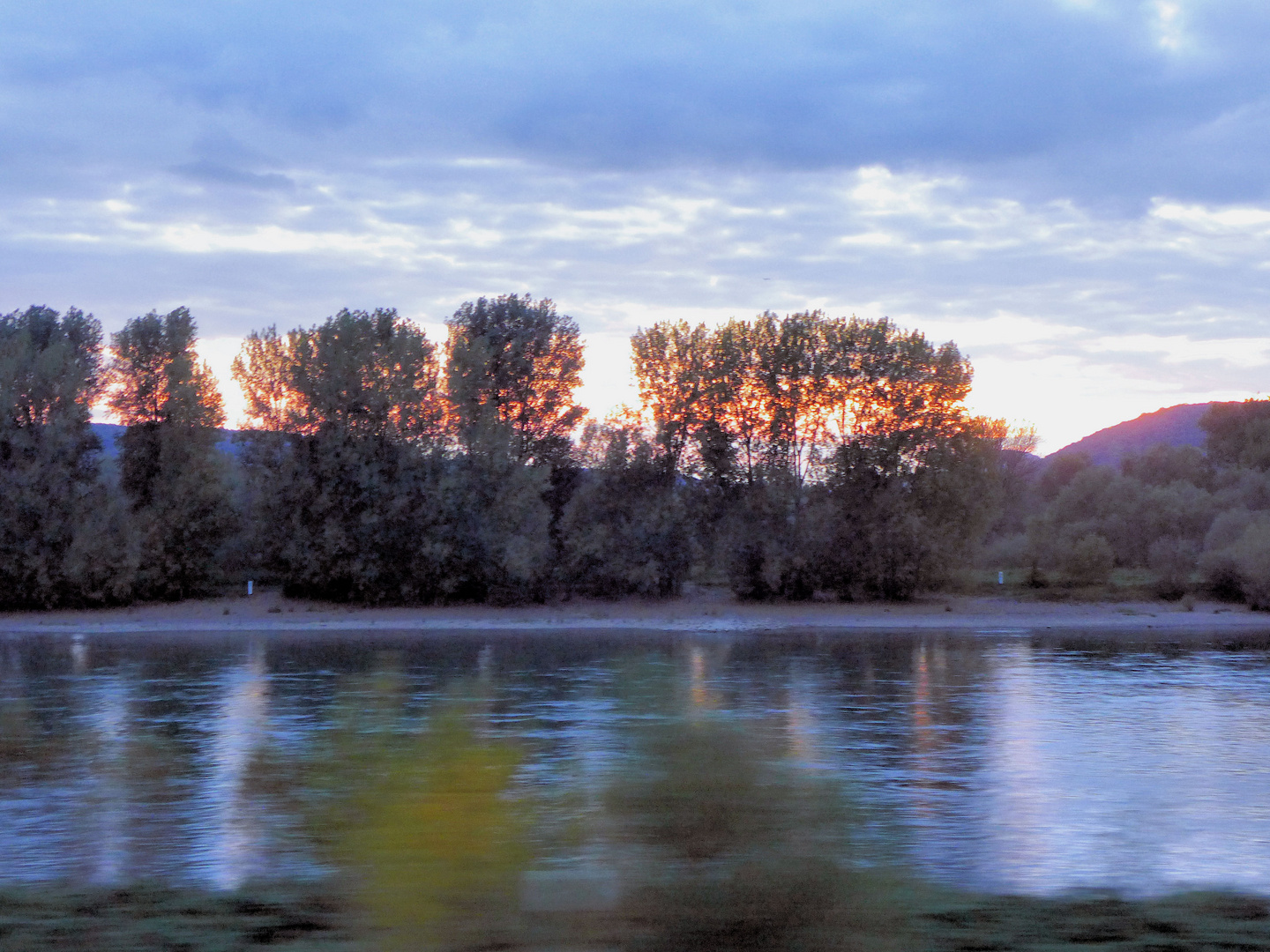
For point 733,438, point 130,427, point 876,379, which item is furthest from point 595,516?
point 130,427

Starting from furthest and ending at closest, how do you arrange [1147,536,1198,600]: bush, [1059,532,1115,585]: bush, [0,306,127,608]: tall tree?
[1059,532,1115,585]: bush → [1147,536,1198,600]: bush → [0,306,127,608]: tall tree

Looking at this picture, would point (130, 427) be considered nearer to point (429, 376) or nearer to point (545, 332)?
point (429, 376)

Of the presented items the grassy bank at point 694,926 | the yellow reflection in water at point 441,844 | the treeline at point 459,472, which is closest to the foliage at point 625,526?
the treeline at point 459,472

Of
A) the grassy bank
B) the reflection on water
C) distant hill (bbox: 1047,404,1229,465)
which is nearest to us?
the grassy bank

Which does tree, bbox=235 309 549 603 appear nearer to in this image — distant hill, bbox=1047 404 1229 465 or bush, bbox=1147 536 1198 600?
bush, bbox=1147 536 1198 600

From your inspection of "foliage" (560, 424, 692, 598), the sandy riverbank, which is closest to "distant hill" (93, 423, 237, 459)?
the sandy riverbank

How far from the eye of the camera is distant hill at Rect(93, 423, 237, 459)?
46156 mm

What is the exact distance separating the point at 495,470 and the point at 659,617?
27.5ft

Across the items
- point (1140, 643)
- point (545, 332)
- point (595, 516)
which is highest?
point (545, 332)

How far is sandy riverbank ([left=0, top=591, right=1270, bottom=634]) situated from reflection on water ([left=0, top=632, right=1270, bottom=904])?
10542 millimetres

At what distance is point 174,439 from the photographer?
1821 inches

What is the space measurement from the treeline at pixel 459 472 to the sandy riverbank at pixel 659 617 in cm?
101

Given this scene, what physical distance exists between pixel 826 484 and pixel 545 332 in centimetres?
1322

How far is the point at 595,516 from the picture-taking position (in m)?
47.9
